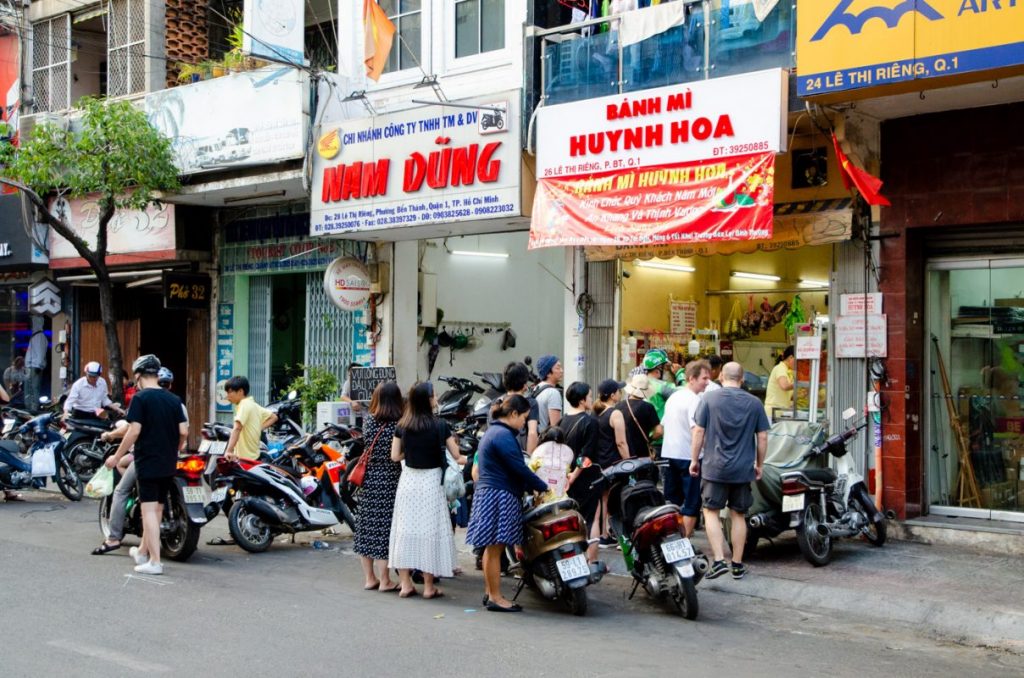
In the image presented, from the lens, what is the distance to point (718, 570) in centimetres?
867

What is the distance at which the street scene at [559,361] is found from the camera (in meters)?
7.71

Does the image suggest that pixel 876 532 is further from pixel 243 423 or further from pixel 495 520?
pixel 243 423

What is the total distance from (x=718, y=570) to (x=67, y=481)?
30.5 ft

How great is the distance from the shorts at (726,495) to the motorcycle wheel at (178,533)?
4.57m

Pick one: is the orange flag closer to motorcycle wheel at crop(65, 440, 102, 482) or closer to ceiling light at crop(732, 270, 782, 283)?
ceiling light at crop(732, 270, 782, 283)

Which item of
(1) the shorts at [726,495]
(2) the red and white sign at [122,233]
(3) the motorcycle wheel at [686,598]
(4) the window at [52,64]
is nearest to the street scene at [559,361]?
(1) the shorts at [726,495]

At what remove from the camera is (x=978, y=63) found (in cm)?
870

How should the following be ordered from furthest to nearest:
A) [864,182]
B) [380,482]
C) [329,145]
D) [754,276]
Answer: [329,145] → [754,276] → [864,182] → [380,482]

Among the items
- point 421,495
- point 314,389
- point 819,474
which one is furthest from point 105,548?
point 819,474

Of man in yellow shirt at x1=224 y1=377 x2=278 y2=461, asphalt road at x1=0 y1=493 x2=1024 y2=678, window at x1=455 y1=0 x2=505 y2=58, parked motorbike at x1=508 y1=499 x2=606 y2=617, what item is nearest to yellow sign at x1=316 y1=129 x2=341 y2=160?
window at x1=455 y1=0 x2=505 y2=58

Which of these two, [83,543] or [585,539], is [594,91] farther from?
[83,543]

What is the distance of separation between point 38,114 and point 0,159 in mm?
2742

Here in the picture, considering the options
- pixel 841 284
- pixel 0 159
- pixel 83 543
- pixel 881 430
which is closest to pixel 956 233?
pixel 841 284

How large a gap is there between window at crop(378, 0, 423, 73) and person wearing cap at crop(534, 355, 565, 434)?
6.41m
